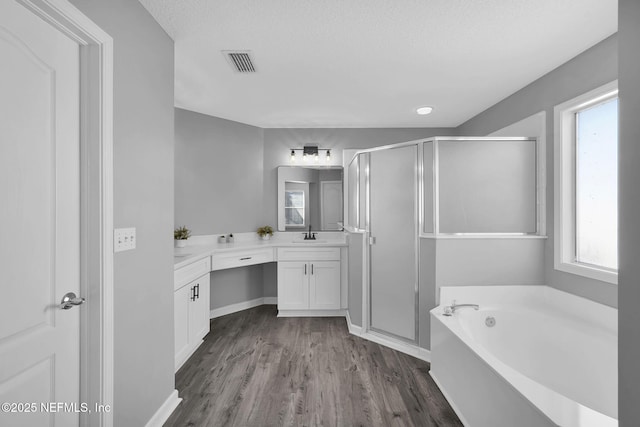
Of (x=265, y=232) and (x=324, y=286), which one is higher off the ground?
(x=265, y=232)

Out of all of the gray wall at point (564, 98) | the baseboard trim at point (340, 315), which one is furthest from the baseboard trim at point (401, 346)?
the gray wall at point (564, 98)

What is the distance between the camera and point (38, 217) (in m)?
1.13

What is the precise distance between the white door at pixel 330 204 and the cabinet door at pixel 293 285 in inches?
29.3

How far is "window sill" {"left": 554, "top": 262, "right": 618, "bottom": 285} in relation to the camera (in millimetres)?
1972

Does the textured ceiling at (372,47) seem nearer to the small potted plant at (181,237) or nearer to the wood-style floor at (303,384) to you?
the small potted plant at (181,237)

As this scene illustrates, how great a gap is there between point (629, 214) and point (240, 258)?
10.3 feet

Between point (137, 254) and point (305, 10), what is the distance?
1623 mm

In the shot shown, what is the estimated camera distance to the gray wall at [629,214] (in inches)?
28.1

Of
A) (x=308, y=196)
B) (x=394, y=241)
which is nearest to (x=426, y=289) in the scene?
(x=394, y=241)

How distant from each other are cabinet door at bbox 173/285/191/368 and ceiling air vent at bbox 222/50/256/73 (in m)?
1.80

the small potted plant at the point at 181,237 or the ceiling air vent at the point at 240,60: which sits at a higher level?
the ceiling air vent at the point at 240,60

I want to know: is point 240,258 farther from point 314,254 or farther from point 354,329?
point 354,329

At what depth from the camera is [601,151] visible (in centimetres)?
213

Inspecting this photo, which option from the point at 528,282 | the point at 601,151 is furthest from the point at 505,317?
the point at 601,151
